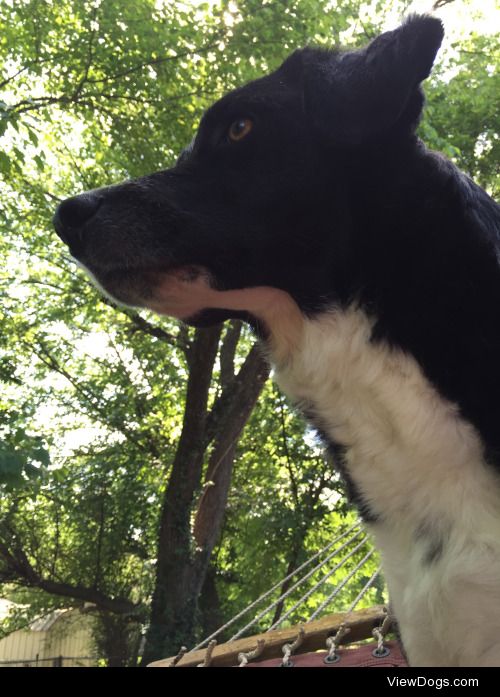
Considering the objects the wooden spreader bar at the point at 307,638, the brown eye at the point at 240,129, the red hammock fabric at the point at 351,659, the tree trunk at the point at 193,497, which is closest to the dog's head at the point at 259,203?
the brown eye at the point at 240,129

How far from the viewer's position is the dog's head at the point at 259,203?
1457mm

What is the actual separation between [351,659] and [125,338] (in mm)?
8871

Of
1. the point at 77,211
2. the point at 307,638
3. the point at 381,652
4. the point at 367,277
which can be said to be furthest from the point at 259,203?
the point at 307,638

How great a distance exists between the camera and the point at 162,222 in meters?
1.51

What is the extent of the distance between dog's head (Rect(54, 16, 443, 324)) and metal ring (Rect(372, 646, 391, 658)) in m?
1.16

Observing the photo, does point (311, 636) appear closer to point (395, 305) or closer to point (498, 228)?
point (395, 305)

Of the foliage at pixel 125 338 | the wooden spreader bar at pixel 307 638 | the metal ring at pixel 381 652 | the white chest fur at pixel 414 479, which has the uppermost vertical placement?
the foliage at pixel 125 338

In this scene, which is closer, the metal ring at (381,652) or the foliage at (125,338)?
the metal ring at (381,652)

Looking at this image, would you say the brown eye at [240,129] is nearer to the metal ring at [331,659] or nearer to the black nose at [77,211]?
the black nose at [77,211]

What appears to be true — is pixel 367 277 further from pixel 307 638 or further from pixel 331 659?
pixel 307 638

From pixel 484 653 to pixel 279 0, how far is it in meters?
5.54

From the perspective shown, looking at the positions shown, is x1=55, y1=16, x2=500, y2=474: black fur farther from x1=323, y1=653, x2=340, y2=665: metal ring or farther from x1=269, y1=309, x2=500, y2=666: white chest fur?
x1=323, y1=653, x2=340, y2=665: metal ring

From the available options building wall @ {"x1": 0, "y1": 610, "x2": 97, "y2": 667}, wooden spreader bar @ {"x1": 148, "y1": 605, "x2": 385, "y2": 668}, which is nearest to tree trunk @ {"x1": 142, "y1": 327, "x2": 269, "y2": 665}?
wooden spreader bar @ {"x1": 148, "y1": 605, "x2": 385, "y2": 668}

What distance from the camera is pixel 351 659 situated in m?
1.93
